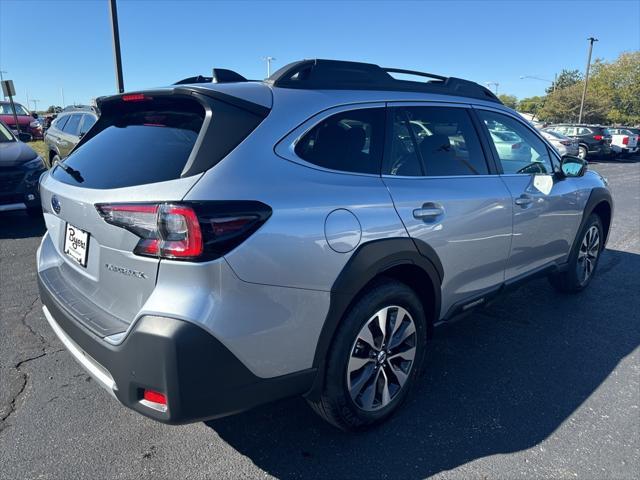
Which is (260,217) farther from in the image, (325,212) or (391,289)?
(391,289)

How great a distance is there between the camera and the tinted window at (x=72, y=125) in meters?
9.45

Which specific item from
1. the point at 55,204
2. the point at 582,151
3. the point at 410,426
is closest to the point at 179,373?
the point at 55,204

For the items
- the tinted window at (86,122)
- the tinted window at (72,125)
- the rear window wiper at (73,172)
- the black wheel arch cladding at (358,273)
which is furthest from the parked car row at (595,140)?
the rear window wiper at (73,172)

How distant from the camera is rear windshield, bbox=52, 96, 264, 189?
2.00m

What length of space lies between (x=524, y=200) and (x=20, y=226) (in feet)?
22.0

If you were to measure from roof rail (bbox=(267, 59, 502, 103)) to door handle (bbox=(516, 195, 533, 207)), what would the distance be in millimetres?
881

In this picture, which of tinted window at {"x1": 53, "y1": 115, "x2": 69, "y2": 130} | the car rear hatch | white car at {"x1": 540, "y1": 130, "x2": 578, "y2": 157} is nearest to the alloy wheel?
the car rear hatch

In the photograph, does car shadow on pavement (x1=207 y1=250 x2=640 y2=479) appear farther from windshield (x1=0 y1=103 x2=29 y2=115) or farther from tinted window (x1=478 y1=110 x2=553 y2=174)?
windshield (x1=0 y1=103 x2=29 y2=115)

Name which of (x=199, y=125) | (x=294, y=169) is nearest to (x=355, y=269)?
(x=294, y=169)

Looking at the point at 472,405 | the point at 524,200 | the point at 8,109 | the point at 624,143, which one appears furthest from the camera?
the point at 624,143

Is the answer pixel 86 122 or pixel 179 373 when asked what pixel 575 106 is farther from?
pixel 179 373

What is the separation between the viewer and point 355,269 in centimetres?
222

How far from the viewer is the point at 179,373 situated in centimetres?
181

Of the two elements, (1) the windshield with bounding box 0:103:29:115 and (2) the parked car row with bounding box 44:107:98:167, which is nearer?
(2) the parked car row with bounding box 44:107:98:167
